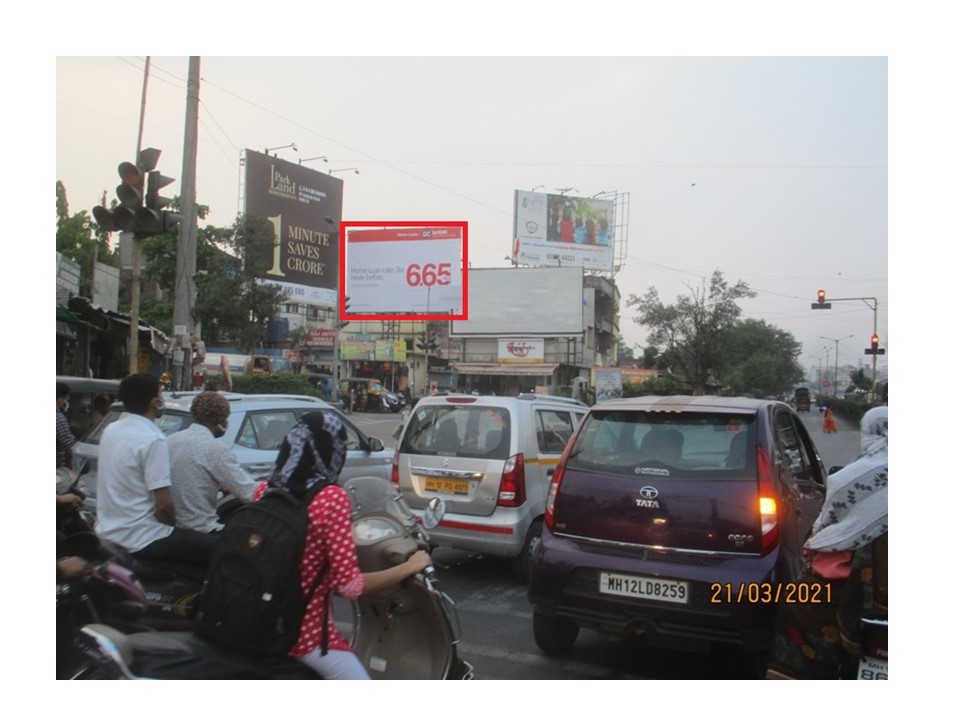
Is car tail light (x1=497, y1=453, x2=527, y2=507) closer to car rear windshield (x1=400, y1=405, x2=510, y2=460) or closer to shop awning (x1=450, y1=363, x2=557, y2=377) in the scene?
car rear windshield (x1=400, y1=405, x2=510, y2=460)

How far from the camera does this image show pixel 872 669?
3.02 m

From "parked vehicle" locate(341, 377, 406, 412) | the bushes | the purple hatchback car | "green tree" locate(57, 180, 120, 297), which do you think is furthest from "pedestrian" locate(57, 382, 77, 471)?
"parked vehicle" locate(341, 377, 406, 412)

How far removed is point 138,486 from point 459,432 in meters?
3.25

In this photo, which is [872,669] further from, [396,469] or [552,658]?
[396,469]

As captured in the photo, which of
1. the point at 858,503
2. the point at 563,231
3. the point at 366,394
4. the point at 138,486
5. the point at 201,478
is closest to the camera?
the point at 858,503

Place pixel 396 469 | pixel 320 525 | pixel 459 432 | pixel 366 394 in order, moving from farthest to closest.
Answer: pixel 366 394, pixel 396 469, pixel 459 432, pixel 320 525

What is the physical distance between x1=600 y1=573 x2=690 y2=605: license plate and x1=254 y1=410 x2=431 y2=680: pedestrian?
1.75m

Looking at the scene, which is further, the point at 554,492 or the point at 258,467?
the point at 258,467

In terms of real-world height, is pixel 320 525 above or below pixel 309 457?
below

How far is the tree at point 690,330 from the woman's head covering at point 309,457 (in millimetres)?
27552

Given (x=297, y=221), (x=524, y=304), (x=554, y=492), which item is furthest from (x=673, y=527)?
(x=524, y=304)

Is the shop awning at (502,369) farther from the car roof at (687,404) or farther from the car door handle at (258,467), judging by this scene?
the car roof at (687,404)

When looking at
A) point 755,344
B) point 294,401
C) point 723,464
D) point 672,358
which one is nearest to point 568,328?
point 672,358

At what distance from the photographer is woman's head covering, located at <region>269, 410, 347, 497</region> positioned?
2.42 meters
